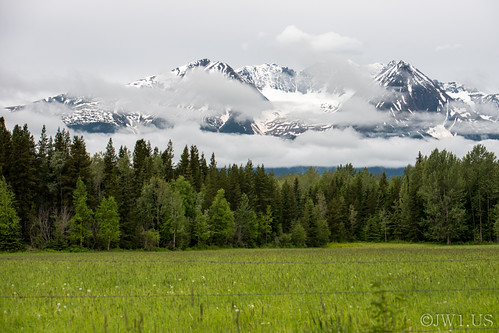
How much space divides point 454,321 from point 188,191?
79.7m

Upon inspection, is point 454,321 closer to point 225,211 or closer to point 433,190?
point 225,211

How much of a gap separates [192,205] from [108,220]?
22.2 m

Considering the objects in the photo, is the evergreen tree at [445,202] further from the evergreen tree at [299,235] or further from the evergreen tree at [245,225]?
the evergreen tree at [245,225]

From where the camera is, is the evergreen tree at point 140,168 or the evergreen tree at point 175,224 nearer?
the evergreen tree at point 175,224

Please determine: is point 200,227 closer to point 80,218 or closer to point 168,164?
point 80,218

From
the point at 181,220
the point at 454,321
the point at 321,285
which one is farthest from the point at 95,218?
the point at 454,321

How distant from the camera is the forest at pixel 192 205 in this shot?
219 ft

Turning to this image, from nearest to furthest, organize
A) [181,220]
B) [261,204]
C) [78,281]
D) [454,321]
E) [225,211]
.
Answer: [454,321], [78,281], [181,220], [225,211], [261,204]

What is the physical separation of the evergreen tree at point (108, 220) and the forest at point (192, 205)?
17 centimetres

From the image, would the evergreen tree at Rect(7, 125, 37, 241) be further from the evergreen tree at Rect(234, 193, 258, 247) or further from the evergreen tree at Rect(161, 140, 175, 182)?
the evergreen tree at Rect(234, 193, 258, 247)

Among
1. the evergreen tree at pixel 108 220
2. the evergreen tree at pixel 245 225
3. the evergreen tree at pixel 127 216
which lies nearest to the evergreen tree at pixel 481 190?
the evergreen tree at pixel 245 225

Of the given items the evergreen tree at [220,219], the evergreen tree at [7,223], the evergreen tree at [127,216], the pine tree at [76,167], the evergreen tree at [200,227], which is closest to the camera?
the evergreen tree at [7,223]

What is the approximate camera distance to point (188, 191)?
87.5 metres

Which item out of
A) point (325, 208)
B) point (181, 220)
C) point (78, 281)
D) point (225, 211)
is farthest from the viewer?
point (325, 208)
